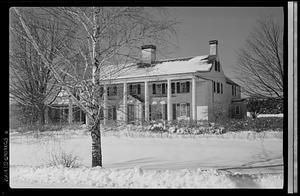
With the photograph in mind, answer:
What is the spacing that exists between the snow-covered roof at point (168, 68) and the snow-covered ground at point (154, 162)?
65 cm

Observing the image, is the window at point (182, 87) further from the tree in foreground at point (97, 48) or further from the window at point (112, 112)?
the window at point (112, 112)

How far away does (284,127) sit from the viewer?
123 inches

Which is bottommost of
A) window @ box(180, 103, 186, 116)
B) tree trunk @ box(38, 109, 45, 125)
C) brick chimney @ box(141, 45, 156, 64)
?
tree trunk @ box(38, 109, 45, 125)

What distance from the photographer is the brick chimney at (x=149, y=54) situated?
327 cm

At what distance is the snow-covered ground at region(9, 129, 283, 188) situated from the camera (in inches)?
122

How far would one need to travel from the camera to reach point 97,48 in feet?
10.7

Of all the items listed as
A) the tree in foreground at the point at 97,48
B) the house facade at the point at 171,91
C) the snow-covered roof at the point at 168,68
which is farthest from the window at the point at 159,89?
the tree in foreground at the point at 97,48

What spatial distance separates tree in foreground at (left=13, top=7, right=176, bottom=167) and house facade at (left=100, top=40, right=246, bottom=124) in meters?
0.09

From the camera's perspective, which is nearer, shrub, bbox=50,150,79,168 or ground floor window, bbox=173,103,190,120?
ground floor window, bbox=173,103,190,120

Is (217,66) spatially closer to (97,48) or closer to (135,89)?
(135,89)

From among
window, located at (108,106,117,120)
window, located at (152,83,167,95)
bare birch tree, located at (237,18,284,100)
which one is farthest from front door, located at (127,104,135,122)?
bare birch tree, located at (237,18,284,100)

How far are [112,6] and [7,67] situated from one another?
1.21m

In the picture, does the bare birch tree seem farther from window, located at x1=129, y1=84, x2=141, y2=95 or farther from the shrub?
the shrub

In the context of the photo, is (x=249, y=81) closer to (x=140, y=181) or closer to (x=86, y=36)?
(x=140, y=181)
